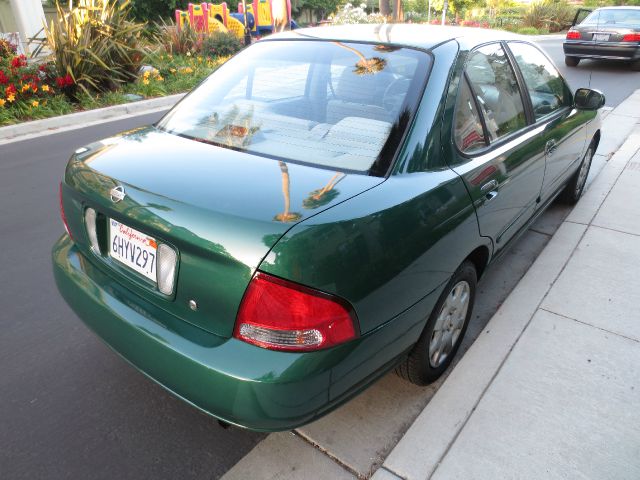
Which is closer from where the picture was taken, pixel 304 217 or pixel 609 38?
pixel 304 217

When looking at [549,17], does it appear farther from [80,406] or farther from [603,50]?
[80,406]

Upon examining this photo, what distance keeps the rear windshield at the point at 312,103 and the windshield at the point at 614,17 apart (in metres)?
13.8

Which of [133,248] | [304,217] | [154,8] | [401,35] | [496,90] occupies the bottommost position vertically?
[154,8]

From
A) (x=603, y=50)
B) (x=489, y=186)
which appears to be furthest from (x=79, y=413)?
(x=603, y=50)

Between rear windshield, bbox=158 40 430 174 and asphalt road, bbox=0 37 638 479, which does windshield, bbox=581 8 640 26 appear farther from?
rear windshield, bbox=158 40 430 174

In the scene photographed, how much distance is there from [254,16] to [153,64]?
1161 cm

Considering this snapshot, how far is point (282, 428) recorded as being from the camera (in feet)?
5.55

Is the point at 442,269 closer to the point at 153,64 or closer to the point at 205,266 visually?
the point at 205,266

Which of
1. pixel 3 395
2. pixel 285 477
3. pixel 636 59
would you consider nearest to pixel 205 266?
pixel 285 477

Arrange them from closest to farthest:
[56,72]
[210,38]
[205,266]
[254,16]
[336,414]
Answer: [205,266] < [336,414] < [56,72] < [210,38] < [254,16]

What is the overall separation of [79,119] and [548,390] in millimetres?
8135

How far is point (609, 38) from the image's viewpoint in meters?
12.9

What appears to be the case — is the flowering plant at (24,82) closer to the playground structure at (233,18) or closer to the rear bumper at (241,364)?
the playground structure at (233,18)

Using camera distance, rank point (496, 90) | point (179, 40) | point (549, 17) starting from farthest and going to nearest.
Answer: point (549, 17) < point (179, 40) < point (496, 90)
